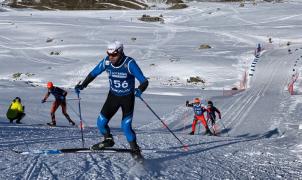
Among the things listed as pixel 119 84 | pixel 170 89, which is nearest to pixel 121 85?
pixel 119 84

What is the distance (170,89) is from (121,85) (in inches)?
916

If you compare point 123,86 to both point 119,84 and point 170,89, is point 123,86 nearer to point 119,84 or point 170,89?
point 119,84

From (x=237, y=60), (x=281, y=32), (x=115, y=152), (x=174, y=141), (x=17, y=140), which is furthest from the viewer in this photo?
(x=281, y=32)

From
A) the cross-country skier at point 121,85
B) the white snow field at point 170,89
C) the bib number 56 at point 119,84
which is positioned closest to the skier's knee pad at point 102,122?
the cross-country skier at point 121,85

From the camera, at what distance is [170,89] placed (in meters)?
31.0

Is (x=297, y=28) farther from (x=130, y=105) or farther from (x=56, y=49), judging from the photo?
(x=130, y=105)

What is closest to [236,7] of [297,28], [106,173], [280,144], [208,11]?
[208,11]

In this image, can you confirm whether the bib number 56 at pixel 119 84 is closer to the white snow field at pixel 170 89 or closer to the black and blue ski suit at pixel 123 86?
the black and blue ski suit at pixel 123 86

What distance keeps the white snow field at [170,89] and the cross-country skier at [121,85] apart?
1.74 feet

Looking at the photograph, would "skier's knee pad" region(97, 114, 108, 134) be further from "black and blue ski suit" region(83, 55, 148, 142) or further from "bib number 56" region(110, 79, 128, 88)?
"bib number 56" region(110, 79, 128, 88)

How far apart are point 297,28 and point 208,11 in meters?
23.5

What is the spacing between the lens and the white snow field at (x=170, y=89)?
26.6 feet

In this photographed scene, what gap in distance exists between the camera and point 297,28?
2478 inches

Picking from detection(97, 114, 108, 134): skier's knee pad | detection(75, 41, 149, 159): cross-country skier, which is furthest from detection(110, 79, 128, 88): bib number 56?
detection(97, 114, 108, 134): skier's knee pad
